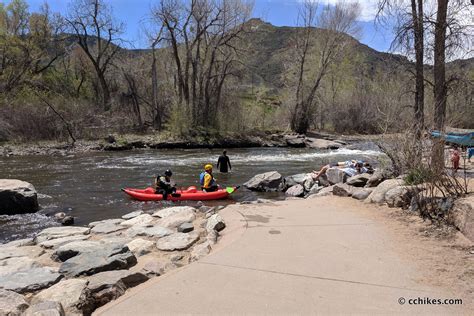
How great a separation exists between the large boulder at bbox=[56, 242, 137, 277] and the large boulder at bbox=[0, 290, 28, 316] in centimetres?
94

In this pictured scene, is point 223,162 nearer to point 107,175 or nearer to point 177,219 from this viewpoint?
point 107,175

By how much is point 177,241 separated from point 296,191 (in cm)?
741

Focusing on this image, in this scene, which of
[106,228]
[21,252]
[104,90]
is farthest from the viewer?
[104,90]

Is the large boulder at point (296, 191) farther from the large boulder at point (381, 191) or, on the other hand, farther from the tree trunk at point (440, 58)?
the tree trunk at point (440, 58)

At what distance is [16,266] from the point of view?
5.50 metres

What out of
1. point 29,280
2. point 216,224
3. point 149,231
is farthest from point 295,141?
point 29,280

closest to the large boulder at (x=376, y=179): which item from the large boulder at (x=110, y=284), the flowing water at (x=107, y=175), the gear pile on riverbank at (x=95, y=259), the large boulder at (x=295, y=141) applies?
the flowing water at (x=107, y=175)

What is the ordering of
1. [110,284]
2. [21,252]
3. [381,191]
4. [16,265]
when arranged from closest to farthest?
1. [110,284]
2. [16,265]
3. [21,252]
4. [381,191]

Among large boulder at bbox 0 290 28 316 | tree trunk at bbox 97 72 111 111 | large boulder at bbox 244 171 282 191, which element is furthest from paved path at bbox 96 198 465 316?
tree trunk at bbox 97 72 111 111

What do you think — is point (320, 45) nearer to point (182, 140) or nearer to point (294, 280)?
point (182, 140)

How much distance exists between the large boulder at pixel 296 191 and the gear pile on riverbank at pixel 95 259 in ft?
16.1

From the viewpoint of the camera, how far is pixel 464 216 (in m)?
5.44

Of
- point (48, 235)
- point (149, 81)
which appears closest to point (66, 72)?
point (149, 81)

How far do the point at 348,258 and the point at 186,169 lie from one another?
1481 cm
